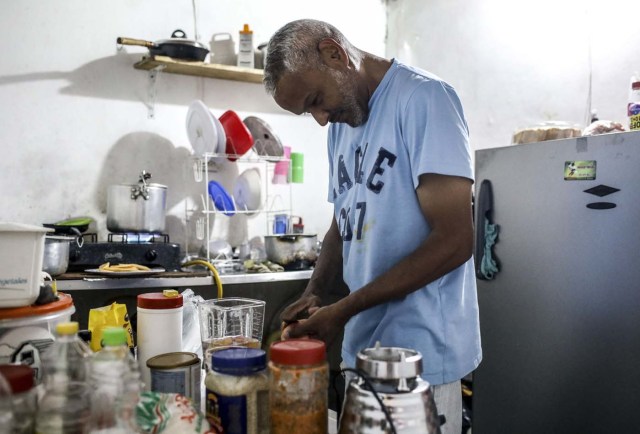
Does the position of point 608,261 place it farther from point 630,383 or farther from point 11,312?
point 11,312

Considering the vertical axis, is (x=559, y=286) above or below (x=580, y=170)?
below

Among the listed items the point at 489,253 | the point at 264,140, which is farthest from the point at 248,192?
the point at 489,253

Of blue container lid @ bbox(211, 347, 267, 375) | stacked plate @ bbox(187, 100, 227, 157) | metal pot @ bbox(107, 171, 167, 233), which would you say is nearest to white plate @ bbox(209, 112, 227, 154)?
stacked plate @ bbox(187, 100, 227, 157)

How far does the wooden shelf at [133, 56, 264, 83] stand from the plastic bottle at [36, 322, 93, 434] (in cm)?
243

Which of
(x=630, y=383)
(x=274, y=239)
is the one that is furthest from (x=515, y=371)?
(x=274, y=239)

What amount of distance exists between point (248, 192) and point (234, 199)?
0.11 m

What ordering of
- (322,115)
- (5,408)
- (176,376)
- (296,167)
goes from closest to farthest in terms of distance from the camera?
(5,408) < (176,376) < (322,115) < (296,167)

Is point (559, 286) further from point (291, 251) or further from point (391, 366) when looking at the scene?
point (391, 366)

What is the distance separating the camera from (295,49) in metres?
1.27

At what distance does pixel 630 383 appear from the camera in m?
1.99

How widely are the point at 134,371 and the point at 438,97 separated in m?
0.85

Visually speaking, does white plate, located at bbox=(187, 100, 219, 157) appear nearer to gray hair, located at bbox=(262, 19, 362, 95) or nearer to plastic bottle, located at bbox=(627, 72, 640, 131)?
gray hair, located at bbox=(262, 19, 362, 95)

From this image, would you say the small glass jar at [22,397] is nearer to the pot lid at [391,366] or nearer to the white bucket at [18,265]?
the white bucket at [18,265]

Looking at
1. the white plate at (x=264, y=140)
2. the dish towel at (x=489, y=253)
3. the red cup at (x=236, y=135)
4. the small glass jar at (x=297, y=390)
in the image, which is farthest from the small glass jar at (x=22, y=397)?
the white plate at (x=264, y=140)
